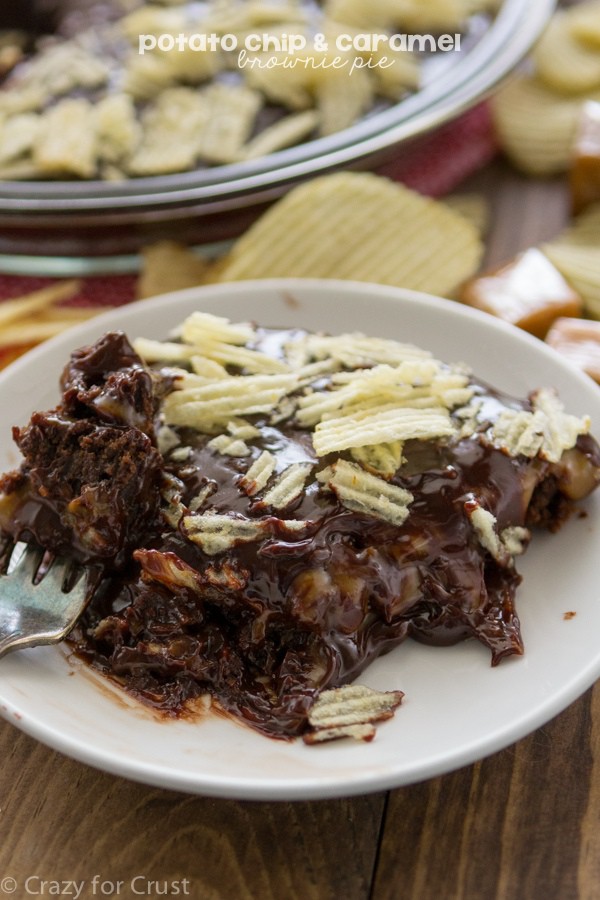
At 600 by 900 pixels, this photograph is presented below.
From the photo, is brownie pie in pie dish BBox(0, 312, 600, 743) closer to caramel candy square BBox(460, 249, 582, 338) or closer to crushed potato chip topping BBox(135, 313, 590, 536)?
crushed potato chip topping BBox(135, 313, 590, 536)

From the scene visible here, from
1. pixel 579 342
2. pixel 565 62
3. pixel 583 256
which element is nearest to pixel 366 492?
pixel 579 342

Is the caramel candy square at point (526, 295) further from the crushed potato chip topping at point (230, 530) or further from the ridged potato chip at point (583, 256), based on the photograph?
the crushed potato chip topping at point (230, 530)

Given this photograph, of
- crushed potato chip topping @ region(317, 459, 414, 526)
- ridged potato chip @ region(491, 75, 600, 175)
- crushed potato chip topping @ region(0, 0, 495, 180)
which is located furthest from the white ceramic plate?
ridged potato chip @ region(491, 75, 600, 175)

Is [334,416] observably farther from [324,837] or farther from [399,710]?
[324,837]

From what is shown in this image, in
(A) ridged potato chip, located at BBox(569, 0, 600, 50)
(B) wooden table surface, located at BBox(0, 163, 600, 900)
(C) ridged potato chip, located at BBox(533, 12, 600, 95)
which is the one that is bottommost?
(B) wooden table surface, located at BBox(0, 163, 600, 900)

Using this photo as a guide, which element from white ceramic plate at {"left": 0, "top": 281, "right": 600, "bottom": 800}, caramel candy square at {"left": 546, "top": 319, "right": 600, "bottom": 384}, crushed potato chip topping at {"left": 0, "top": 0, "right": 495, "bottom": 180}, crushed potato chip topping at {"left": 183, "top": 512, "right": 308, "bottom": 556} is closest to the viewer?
white ceramic plate at {"left": 0, "top": 281, "right": 600, "bottom": 800}

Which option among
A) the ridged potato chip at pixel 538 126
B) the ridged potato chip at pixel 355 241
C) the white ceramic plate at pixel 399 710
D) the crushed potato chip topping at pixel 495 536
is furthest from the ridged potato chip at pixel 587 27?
the crushed potato chip topping at pixel 495 536

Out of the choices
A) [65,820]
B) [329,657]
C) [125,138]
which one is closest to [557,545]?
[329,657]
